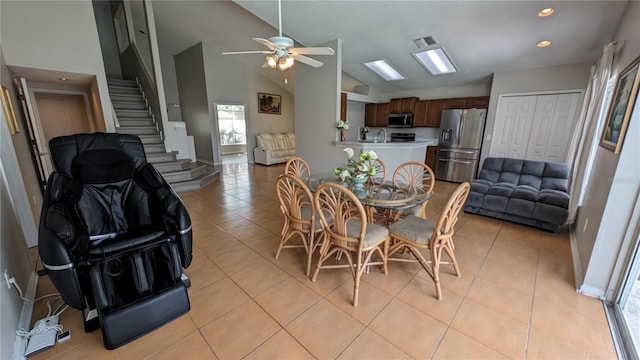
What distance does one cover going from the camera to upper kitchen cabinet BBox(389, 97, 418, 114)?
21.3ft

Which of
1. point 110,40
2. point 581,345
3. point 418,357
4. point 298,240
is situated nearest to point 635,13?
point 581,345

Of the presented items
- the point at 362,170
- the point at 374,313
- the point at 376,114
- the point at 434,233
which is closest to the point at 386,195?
the point at 362,170

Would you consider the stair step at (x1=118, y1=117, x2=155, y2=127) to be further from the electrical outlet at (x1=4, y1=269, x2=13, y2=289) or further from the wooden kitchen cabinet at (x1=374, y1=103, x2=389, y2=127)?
the wooden kitchen cabinet at (x1=374, y1=103, x2=389, y2=127)

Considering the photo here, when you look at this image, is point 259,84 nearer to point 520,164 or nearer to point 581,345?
point 520,164

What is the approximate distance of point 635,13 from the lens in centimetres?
241

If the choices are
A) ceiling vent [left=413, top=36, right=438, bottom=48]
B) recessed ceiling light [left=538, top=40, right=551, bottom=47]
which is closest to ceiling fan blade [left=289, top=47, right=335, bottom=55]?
ceiling vent [left=413, top=36, right=438, bottom=48]

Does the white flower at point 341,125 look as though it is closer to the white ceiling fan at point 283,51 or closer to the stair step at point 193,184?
the white ceiling fan at point 283,51

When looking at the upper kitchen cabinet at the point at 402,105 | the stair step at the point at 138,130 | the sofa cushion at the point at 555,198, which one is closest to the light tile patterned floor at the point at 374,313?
the sofa cushion at the point at 555,198

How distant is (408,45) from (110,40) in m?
8.04

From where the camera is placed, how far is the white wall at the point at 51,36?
118 inches

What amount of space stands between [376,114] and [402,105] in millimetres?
784

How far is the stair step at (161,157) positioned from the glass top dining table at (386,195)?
146 inches

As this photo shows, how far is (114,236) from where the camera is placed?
2020 mm

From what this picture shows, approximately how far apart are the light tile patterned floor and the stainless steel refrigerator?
3.21 m
